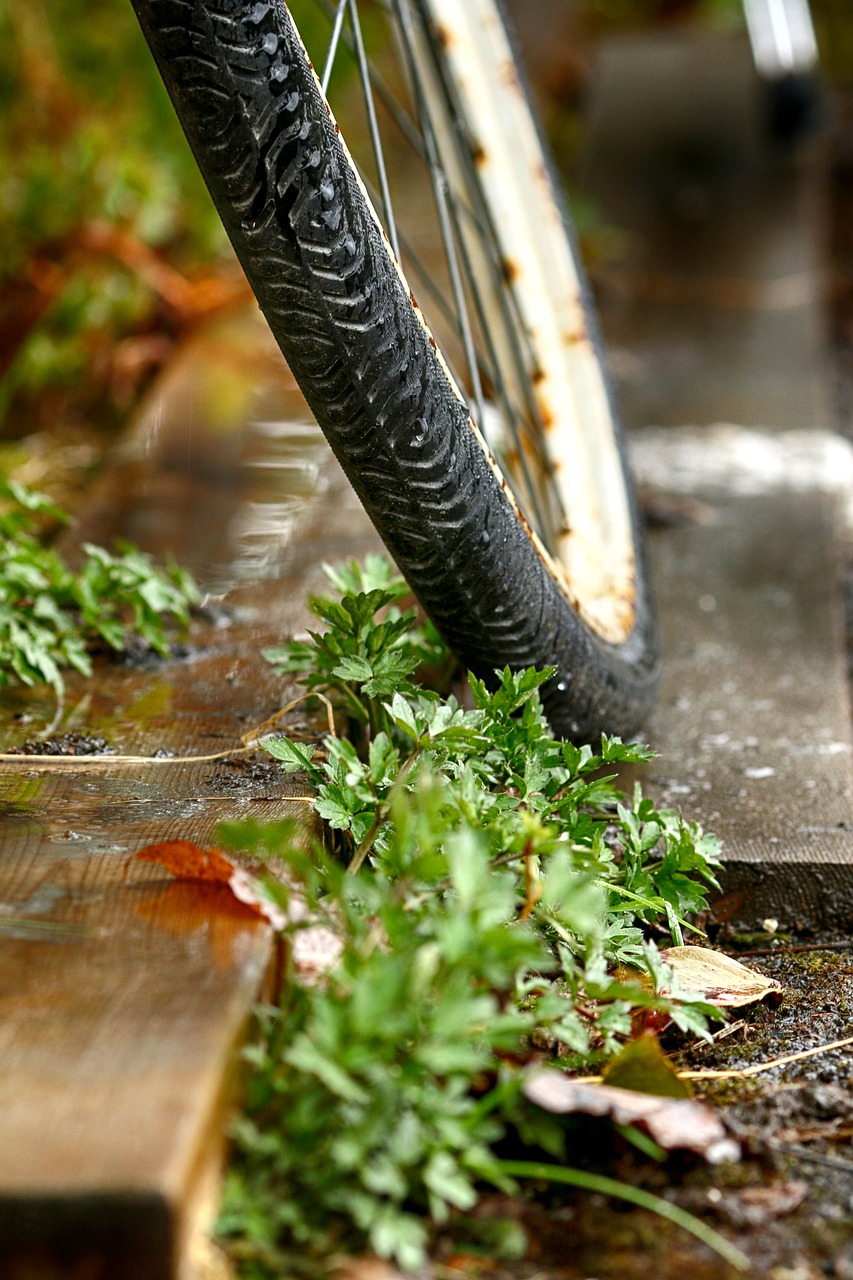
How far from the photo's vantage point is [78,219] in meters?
3.37

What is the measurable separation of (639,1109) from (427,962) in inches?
9.5

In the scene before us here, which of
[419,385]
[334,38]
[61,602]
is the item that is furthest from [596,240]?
[419,385]

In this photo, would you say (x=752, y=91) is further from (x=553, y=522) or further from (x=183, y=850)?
(x=183, y=850)

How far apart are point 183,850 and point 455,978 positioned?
342 mm

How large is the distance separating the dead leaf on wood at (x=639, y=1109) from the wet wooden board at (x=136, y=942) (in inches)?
9.1

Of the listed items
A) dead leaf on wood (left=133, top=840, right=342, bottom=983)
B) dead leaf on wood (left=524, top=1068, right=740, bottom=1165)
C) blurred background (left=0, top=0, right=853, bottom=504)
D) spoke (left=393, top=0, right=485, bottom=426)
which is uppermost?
spoke (left=393, top=0, right=485, bottom=426)

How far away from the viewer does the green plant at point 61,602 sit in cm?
157

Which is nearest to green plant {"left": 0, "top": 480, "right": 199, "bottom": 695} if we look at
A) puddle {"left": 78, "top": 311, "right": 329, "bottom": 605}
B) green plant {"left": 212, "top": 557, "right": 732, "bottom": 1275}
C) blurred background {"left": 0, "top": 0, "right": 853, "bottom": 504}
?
puddle {"left": 78, "top": 311, "right": 329, "bottom": 605}

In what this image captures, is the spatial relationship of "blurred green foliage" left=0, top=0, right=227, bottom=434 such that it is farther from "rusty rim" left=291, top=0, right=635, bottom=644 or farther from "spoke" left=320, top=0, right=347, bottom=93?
"spoke" left=320, top=0, right=347, bottom=93

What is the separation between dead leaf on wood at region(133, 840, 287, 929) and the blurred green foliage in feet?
7.08

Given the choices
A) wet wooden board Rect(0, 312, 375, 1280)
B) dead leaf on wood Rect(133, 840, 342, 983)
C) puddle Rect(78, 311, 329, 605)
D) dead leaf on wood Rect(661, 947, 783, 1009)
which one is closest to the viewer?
wet wooden board Rect(0, 312, 375, 1280)

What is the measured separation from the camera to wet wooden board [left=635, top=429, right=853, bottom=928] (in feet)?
4.77

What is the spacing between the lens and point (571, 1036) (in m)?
1.04

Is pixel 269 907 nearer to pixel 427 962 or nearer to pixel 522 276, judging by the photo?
pixel 427 962
